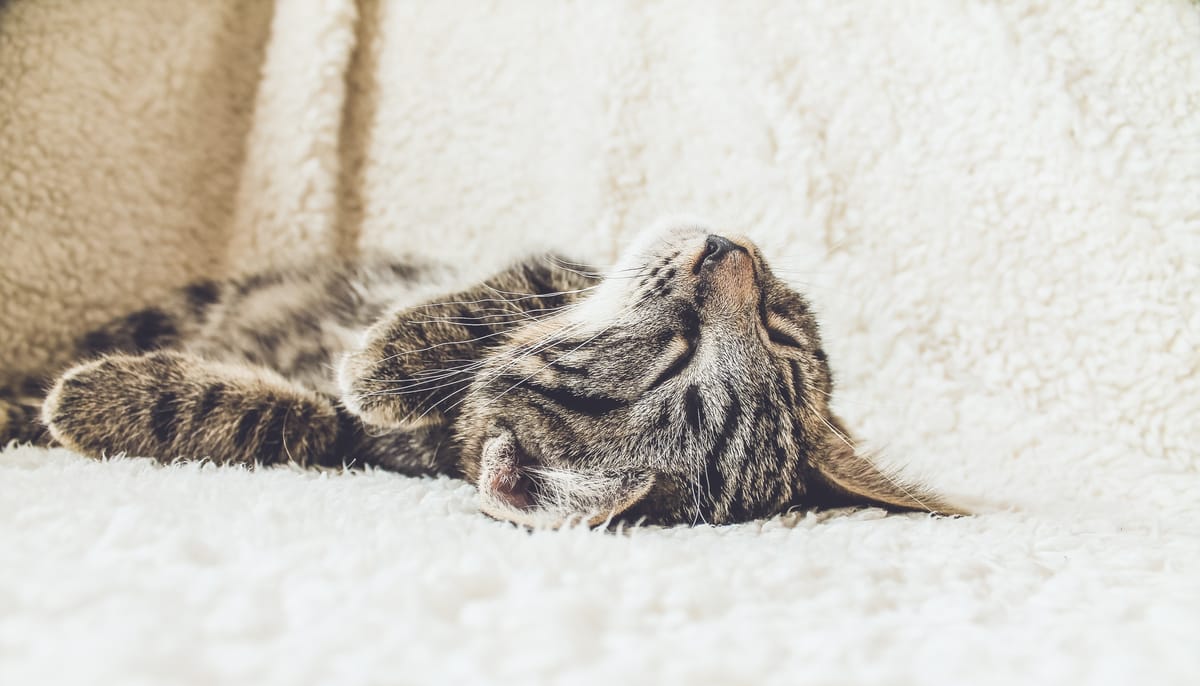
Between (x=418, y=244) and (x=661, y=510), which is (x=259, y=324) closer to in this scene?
(x=418, y=244)

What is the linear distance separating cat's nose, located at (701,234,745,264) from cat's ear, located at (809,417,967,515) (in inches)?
10.8

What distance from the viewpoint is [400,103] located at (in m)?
1.45

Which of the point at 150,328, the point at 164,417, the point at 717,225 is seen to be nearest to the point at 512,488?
the point at 164,417

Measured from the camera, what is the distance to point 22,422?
3.22ft

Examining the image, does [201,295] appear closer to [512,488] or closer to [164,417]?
[164,417]

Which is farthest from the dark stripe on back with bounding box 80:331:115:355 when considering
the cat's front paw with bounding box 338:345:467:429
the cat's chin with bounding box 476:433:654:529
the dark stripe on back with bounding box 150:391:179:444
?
the cat's chin with bounding box 476:433:654:529

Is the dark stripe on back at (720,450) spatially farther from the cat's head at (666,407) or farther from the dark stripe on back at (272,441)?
the dark stripe on back at (272,441)

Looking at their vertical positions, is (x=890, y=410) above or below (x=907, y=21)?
below

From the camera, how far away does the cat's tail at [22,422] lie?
96 centimetres

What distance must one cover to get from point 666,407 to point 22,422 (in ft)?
2.87

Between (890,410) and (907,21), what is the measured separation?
0.67 m

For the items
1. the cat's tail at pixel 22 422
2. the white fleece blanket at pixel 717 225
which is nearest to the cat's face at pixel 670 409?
the white fleece blanket at pixel 717 225

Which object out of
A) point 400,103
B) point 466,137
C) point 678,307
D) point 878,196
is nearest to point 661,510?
point 678,307

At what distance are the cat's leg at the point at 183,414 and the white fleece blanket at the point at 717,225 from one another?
81mm
